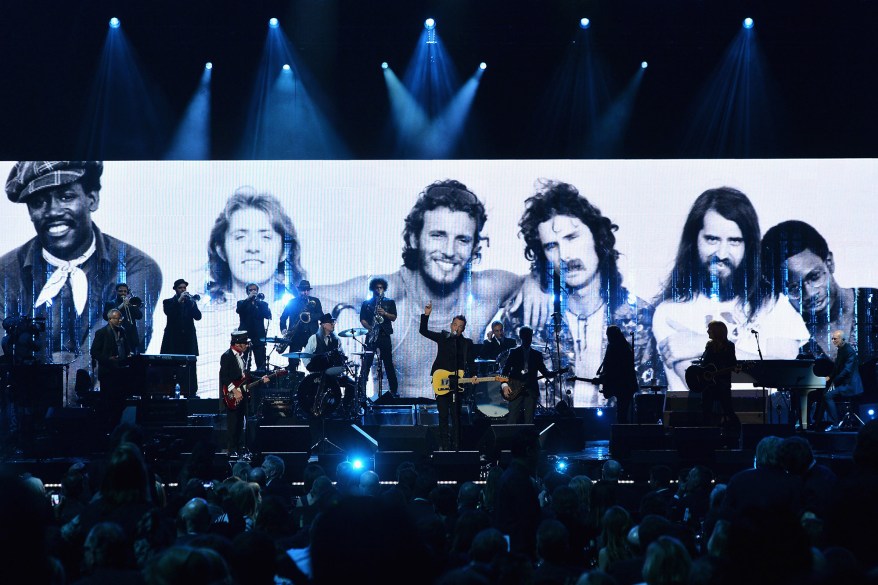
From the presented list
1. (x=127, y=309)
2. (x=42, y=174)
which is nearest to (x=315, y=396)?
(x=127, y=309)

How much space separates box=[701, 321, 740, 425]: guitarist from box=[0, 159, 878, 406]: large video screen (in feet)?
12.7

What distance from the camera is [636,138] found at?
17.1 metres

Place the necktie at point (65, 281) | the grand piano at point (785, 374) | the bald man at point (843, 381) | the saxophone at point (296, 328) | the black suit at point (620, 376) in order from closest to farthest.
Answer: the grand piano at point (785, 374)
the black suit at point (620, 376)
the bald man at point (843, 381)
the saxophone at point (296, 328)
the necktie at point (65, 281)

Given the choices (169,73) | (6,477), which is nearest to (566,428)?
(169,73)

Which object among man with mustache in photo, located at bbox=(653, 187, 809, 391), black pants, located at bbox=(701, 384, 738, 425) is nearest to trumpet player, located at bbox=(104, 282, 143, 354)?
black pants, located at bbox=(701, 384, 738, 425)

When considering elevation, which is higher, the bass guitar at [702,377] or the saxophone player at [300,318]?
the saxophone player at [300,318]

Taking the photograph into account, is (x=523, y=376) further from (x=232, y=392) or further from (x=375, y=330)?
(x=232, y=392)

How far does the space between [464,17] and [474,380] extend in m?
6.42

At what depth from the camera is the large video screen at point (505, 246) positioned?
54.1 feet

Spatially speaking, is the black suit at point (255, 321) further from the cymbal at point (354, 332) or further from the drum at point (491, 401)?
→ the drum at point (491, 401)

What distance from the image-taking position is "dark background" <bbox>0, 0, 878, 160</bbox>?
16.4 meters

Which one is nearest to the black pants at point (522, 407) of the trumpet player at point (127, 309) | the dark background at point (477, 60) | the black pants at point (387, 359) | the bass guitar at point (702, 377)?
the bass guitar at point (702, 377)

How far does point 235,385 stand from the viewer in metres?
12.9

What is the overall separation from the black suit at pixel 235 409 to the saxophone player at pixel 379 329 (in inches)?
78.4
